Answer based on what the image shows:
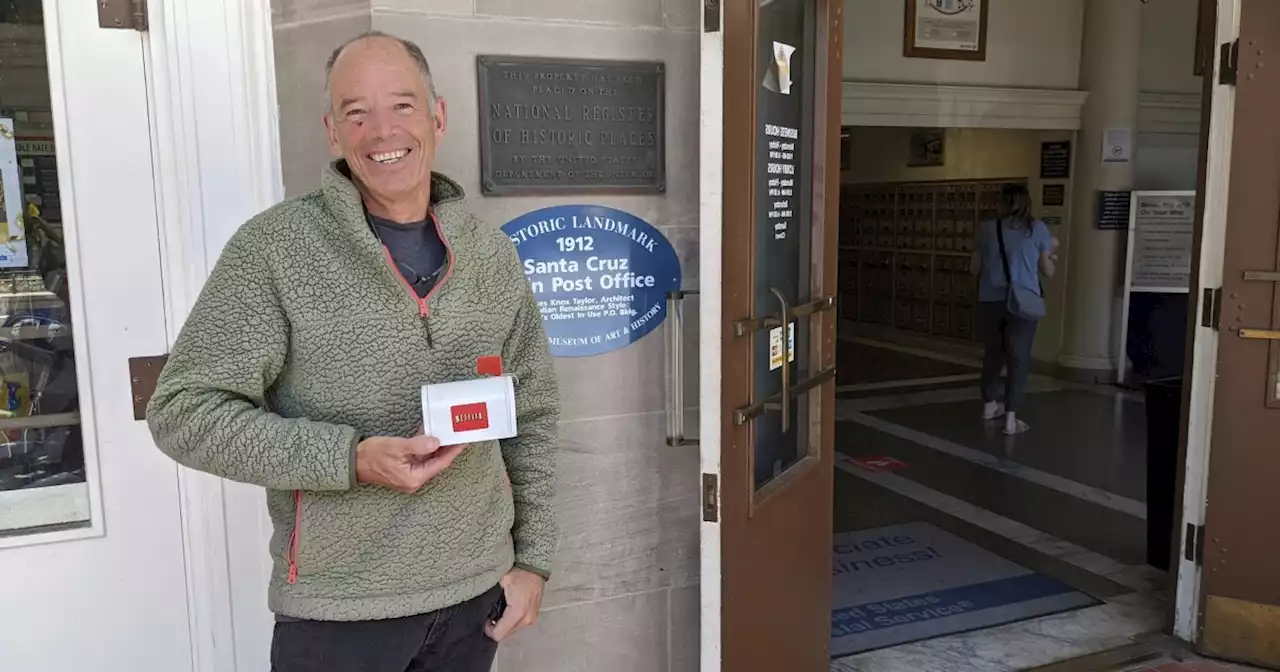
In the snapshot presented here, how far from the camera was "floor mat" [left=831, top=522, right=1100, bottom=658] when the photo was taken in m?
3.36

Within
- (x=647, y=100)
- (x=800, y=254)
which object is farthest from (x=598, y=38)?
(x=800, y=254)

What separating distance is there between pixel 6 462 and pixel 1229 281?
11.2 feet

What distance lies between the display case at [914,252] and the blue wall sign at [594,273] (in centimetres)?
734

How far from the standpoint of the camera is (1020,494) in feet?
16.2

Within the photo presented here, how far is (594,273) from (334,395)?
38.0 inches

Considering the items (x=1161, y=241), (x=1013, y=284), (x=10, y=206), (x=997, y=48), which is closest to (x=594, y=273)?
(x=10, y=206)

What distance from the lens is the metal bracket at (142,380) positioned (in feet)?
6.48

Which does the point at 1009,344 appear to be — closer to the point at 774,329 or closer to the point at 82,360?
the point at 774,329

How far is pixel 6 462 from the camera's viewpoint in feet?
6.40

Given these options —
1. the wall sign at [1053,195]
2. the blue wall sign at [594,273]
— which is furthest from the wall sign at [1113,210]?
the blue wall sign at [594,273]

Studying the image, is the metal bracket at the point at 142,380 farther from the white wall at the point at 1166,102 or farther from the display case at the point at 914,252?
the display case at the point at 914,252

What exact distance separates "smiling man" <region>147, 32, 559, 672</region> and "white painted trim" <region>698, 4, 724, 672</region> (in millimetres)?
608

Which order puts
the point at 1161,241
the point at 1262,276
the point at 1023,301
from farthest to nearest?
the point at 1161,241
the point at 1023,301
the point at 1262,276

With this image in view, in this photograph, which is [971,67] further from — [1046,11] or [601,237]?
[601,237]
